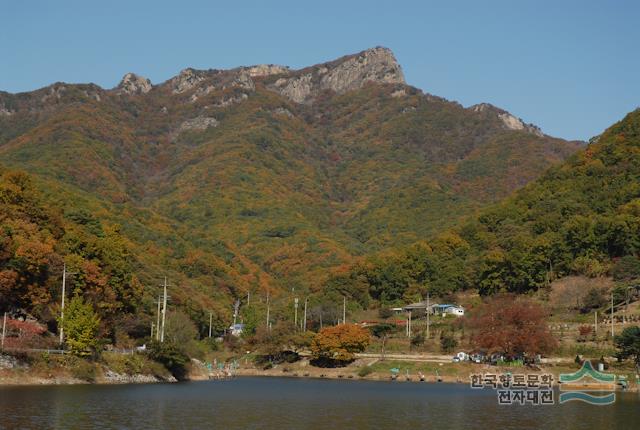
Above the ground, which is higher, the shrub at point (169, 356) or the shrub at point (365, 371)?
the shrub at point (169, 356)

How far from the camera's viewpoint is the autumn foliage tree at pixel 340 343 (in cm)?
9881

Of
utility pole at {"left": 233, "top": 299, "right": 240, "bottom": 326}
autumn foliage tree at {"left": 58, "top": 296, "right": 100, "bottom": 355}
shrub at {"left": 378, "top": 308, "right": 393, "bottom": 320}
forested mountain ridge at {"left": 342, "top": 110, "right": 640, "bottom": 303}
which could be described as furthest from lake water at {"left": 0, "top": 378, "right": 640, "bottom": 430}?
utility pole at {"left": 233, "top": 299, "right": 240, "bottom": 326}

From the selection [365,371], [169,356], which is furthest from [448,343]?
[169,356]

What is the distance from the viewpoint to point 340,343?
324 ft

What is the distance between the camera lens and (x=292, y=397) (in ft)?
205

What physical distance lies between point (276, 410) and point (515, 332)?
4274 centimetres

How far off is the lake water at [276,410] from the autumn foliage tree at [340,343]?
99.2 ft

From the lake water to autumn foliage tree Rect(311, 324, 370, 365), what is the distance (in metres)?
30.3

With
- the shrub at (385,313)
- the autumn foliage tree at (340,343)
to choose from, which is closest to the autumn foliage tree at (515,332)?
the autumn foliage tree at (340,343)

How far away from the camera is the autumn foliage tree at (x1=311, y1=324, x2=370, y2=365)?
98.8 metres

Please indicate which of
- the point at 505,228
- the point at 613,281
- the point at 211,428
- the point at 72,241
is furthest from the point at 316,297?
the point at 211,428

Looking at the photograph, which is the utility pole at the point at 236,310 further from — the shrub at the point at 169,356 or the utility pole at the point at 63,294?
the utility pole at the point at 63,294

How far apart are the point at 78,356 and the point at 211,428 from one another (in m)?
28.5

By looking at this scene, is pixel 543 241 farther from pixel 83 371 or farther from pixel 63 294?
pixel 83 371
